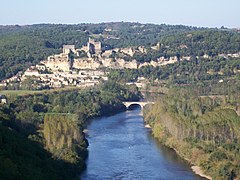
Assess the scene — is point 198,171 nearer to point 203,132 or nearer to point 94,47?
point 203,132

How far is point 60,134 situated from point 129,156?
2.52 m

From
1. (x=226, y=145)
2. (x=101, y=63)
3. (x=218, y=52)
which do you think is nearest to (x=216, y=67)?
(x=218, y=52)

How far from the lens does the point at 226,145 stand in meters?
22.5

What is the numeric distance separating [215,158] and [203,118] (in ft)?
16.9

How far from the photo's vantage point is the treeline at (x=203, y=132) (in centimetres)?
2059

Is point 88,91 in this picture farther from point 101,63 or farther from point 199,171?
point 199,171

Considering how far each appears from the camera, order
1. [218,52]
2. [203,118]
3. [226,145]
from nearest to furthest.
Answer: [226,145], [203,118], [218,52]

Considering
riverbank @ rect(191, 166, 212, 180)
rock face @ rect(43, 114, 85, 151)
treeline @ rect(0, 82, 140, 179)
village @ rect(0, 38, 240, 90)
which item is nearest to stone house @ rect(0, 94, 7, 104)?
treeline @ rect(0, 82, 140, 179)

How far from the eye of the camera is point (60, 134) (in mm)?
21984

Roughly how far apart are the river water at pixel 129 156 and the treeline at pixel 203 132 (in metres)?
0.47

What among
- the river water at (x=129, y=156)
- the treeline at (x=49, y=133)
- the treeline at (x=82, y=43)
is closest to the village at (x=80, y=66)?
the treeline at (x=82, y=43)

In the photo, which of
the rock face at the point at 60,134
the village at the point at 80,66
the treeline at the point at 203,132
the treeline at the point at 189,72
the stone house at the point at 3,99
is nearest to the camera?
the treeline at the point at 203,132

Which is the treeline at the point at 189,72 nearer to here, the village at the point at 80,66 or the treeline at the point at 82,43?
the village at the point at 80,66

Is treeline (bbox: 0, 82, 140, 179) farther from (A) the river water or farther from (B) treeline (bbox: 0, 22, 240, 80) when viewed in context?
(B) treeline (bbox: 0, 22, 240, 80)
